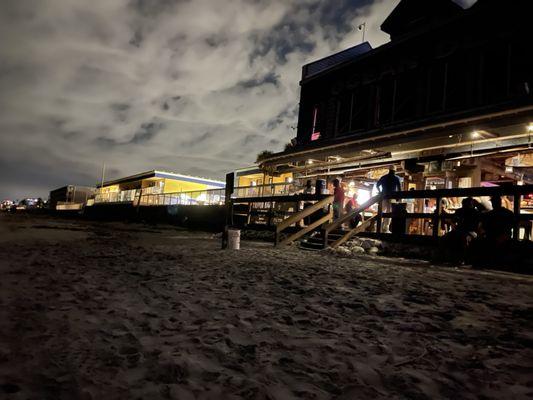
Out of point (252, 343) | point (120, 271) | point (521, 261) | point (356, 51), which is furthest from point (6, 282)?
point (356, 51)

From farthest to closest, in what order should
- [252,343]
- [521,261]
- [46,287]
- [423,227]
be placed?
[423,227] < [521,261] < [46,287] < [252,343]

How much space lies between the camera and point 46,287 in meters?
3.49

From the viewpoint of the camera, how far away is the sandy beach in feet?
5.68

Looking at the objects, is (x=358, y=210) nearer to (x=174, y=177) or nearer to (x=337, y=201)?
(x=337, y=201)

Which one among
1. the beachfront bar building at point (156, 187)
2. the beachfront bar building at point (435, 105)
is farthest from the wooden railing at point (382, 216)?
the beachfront bar building at point (156, 187)

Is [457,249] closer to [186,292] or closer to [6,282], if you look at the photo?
[186,292]

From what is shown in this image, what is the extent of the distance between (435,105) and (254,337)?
12.7 meters

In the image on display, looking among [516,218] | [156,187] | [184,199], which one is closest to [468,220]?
[516,218]

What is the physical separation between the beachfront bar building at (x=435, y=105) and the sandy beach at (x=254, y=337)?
641 cm

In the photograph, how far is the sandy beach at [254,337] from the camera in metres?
1.73

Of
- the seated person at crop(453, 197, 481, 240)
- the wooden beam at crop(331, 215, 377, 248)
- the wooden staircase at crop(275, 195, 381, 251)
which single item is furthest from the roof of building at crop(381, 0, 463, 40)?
the seated person at crop(453, 197, 481, 240)

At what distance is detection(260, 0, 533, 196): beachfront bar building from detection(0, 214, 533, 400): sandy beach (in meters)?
6.41

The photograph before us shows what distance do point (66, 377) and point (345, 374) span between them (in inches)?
62.1

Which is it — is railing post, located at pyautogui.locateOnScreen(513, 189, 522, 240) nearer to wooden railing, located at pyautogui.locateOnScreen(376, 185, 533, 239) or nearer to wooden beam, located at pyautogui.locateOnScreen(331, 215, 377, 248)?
wooden railing, located at pyautogui.locateOnScreen(376, 185, 533, 239)
